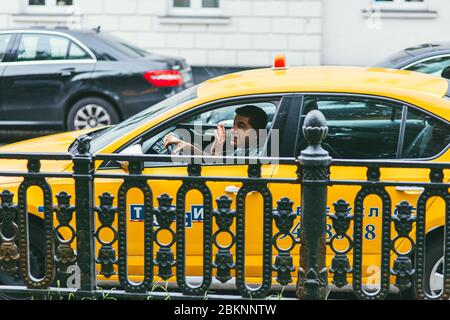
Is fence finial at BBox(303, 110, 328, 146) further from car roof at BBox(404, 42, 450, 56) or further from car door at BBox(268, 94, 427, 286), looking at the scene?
car roof at BBox(404, 42, 450, 56)

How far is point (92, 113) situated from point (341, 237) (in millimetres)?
8702

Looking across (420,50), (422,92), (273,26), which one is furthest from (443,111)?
(273,26)

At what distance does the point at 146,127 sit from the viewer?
5676 millimetres

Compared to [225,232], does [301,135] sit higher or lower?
higher

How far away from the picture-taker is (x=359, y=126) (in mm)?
5625

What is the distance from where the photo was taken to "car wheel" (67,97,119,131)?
12469 mm

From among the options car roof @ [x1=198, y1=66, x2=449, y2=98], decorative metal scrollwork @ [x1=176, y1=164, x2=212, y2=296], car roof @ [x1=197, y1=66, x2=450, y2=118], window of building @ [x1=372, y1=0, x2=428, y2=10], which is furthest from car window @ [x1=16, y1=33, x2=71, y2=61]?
decorative metal scrollwork @ [x1=176, y1=164, x2=212, y2=296]

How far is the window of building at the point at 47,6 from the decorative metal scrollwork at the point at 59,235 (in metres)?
14.2

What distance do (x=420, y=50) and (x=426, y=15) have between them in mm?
7353

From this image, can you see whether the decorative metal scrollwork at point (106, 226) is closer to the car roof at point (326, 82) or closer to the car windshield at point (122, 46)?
the car roof at point (326, 82)

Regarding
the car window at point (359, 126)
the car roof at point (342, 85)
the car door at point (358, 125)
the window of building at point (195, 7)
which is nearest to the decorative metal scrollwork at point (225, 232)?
the car door at point (358, 125)

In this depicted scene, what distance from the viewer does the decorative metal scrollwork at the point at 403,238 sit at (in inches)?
161

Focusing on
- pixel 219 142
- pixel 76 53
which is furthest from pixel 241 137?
pixel 76 53

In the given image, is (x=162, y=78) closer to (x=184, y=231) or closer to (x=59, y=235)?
(x=59, y=235)
